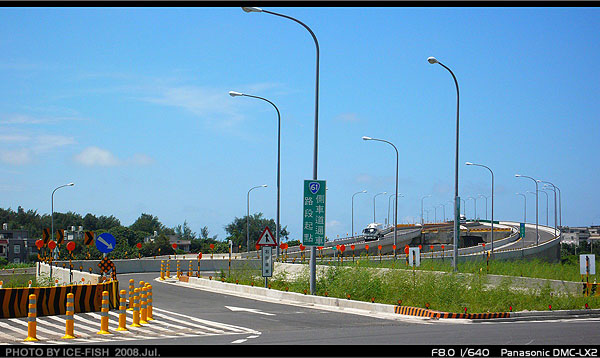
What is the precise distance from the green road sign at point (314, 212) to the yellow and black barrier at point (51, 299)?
27.3 feet

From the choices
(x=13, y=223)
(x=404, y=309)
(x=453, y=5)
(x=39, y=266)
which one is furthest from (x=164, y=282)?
→ (x=13, y=223)

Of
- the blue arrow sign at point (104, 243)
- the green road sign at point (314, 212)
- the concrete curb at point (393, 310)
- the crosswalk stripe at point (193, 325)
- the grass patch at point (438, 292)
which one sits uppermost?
the green road sign at point (314, 212)

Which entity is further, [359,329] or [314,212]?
[314,212]

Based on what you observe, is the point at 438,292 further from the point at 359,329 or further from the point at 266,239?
the point at 266,239

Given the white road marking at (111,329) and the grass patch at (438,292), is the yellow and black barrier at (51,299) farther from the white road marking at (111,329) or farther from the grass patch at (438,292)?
the grass patch at (438,292)

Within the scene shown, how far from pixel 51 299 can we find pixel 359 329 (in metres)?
9.79

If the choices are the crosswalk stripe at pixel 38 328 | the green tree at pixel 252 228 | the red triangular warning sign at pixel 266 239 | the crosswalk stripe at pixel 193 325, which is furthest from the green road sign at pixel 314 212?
the green tree at pixel 252 228

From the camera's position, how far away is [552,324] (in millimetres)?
19734

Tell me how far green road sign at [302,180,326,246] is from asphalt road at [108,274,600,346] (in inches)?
139

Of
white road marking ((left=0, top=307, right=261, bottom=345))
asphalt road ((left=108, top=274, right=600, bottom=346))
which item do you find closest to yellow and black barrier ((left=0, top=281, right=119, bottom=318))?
white road marking ((left=0, top=307, right=261, bottom=345))

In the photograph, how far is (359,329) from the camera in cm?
1830

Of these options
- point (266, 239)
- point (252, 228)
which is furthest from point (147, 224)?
point (266, 239)

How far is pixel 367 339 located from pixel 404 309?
7.49m

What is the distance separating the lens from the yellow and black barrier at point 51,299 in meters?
21.1
